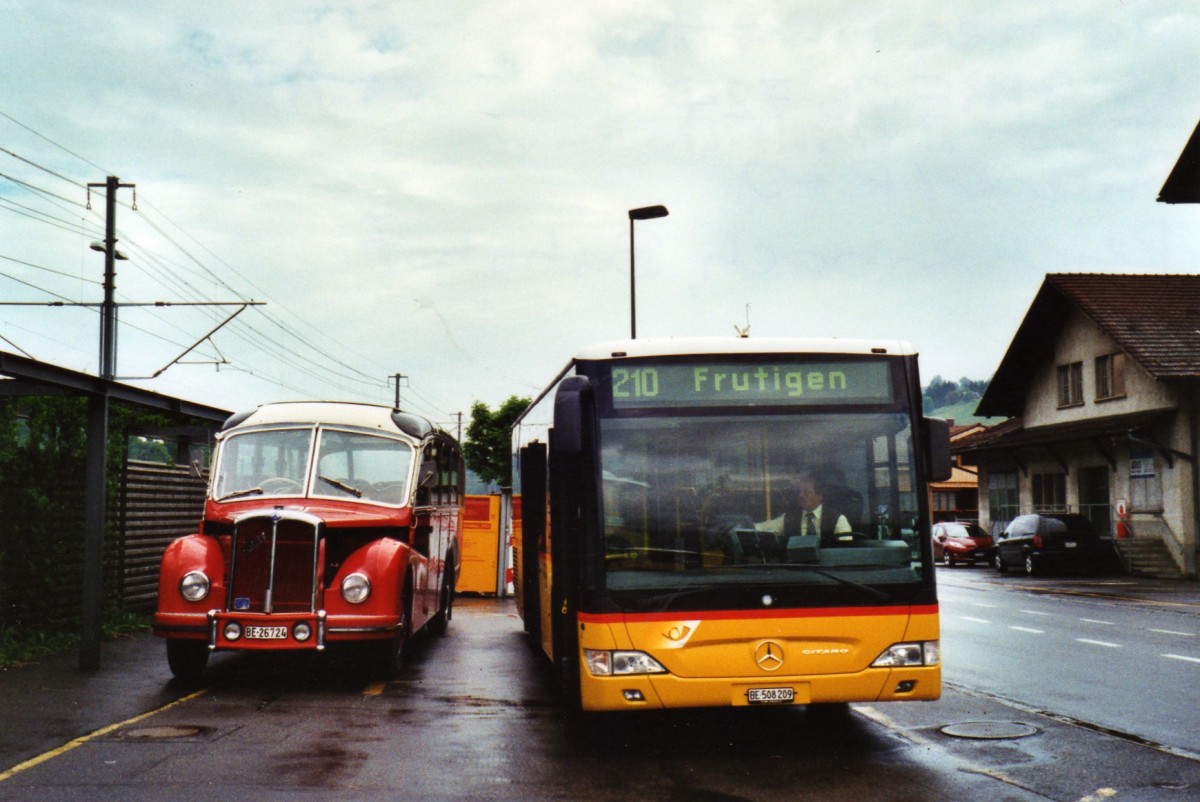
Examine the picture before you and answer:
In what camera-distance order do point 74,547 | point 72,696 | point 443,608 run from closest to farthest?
point 72,696 < point 74,547 < point 443,608

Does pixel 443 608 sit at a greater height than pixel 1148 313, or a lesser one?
lesser

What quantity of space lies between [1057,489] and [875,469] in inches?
1348

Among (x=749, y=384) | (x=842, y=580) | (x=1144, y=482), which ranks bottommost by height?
(x=842, y=580)

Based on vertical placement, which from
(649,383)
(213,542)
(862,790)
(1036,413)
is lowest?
(862,790)

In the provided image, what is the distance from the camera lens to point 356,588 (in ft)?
36.9

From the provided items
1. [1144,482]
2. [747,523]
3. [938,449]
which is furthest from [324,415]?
[1144,482]

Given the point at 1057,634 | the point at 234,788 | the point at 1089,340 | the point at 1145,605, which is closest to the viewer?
the point at 234,788

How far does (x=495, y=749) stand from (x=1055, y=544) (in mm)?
28476

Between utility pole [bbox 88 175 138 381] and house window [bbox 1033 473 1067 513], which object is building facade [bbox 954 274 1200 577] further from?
utility pole [bbox 88 175 138 381]

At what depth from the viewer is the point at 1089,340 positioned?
38.0 metres

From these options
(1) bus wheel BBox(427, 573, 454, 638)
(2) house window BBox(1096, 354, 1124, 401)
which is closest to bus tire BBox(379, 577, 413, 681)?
(1) bus wheel BBox(427, 573, 454, 638)

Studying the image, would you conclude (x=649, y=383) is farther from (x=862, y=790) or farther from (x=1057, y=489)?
(x=1057, y=489)

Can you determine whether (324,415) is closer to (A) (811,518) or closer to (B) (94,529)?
(B) (94,529)

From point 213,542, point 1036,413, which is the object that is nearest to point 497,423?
point 1036,413
